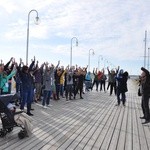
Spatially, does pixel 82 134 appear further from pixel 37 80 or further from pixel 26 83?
pixel 37 80

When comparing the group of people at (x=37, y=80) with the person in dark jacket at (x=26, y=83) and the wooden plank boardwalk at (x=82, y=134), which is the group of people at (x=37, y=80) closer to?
the person in dark jacket at (x=26, y=83)

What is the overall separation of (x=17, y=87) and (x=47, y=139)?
8.39 metres

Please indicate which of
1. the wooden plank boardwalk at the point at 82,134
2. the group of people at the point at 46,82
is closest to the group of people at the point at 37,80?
the group of people at the point at 46,82

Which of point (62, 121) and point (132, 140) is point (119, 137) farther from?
point (62, 121)

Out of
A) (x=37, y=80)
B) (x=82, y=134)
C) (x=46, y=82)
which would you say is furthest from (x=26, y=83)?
(x=37, y=80)

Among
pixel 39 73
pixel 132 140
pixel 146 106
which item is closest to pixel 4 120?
pixel 132 140

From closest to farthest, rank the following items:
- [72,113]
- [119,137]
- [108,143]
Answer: [108,143]
[119,137]
[72,113]

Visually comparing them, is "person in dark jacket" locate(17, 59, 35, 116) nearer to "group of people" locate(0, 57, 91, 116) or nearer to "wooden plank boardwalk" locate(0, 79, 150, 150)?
"group of people" locate(0, 57, 91, 116)

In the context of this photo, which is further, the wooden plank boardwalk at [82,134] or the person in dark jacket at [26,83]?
the person in dark jacket at [26,83]

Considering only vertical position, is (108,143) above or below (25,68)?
below

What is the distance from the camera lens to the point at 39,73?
18.0 meters

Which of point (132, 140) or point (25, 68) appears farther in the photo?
point (25, 68)

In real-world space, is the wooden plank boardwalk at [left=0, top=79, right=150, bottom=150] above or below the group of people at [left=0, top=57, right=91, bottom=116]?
below

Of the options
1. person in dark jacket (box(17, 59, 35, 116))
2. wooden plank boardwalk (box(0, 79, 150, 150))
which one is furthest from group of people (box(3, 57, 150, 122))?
wooden plank boardwalk (box(0, 79, 150, 150))
